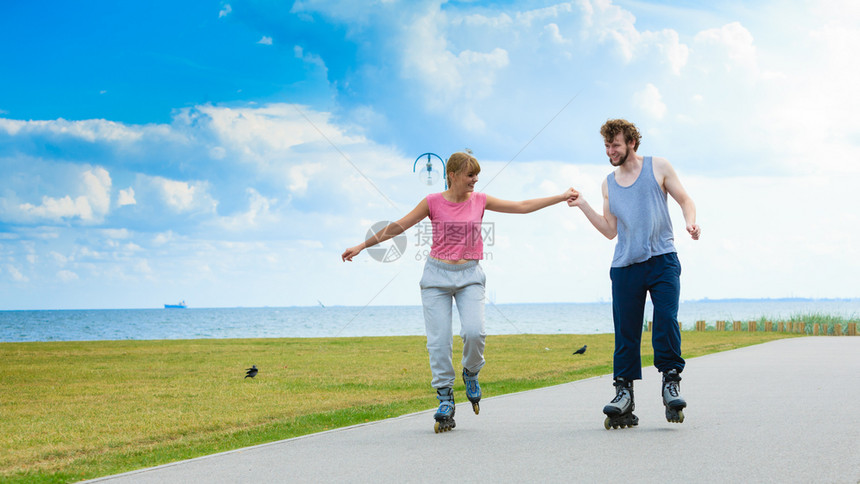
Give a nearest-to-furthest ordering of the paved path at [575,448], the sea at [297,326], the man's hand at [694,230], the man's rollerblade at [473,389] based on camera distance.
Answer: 1. the paved path at [575,448]
2. the man's hand at [694,230]
3. the man's rollerblade at [473,389]
4. the sea at [297,326]

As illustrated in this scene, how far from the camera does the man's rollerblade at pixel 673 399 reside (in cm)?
579

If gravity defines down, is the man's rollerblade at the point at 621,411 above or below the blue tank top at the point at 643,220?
below

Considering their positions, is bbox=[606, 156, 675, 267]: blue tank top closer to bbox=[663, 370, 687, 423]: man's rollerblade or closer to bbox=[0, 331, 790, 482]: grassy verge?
bbox=[663, 370, 687, 423]: man's rollerblade

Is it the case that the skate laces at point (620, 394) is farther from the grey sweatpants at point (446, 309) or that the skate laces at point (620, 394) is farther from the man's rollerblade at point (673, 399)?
the grey sweatpants at point (446, 309)

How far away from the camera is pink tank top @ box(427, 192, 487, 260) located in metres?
6.17

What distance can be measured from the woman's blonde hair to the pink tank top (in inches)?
10.4

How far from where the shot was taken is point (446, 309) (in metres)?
6.21

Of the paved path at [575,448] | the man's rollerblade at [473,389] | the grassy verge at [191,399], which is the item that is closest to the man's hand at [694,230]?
the paved path at [575,448]

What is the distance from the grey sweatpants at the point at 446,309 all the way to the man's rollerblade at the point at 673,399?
1405mm

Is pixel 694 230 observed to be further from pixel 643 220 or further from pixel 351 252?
pixel 351 252

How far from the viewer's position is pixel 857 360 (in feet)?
42.4

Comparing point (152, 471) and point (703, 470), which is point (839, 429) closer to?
point (703, 470)

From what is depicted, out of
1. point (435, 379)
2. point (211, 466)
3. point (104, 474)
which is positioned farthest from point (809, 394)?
point (104, 474)

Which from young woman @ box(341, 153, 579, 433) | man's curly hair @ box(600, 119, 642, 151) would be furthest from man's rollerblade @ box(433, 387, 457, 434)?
man's curly hair @ box(600, 119, 642, 151)
